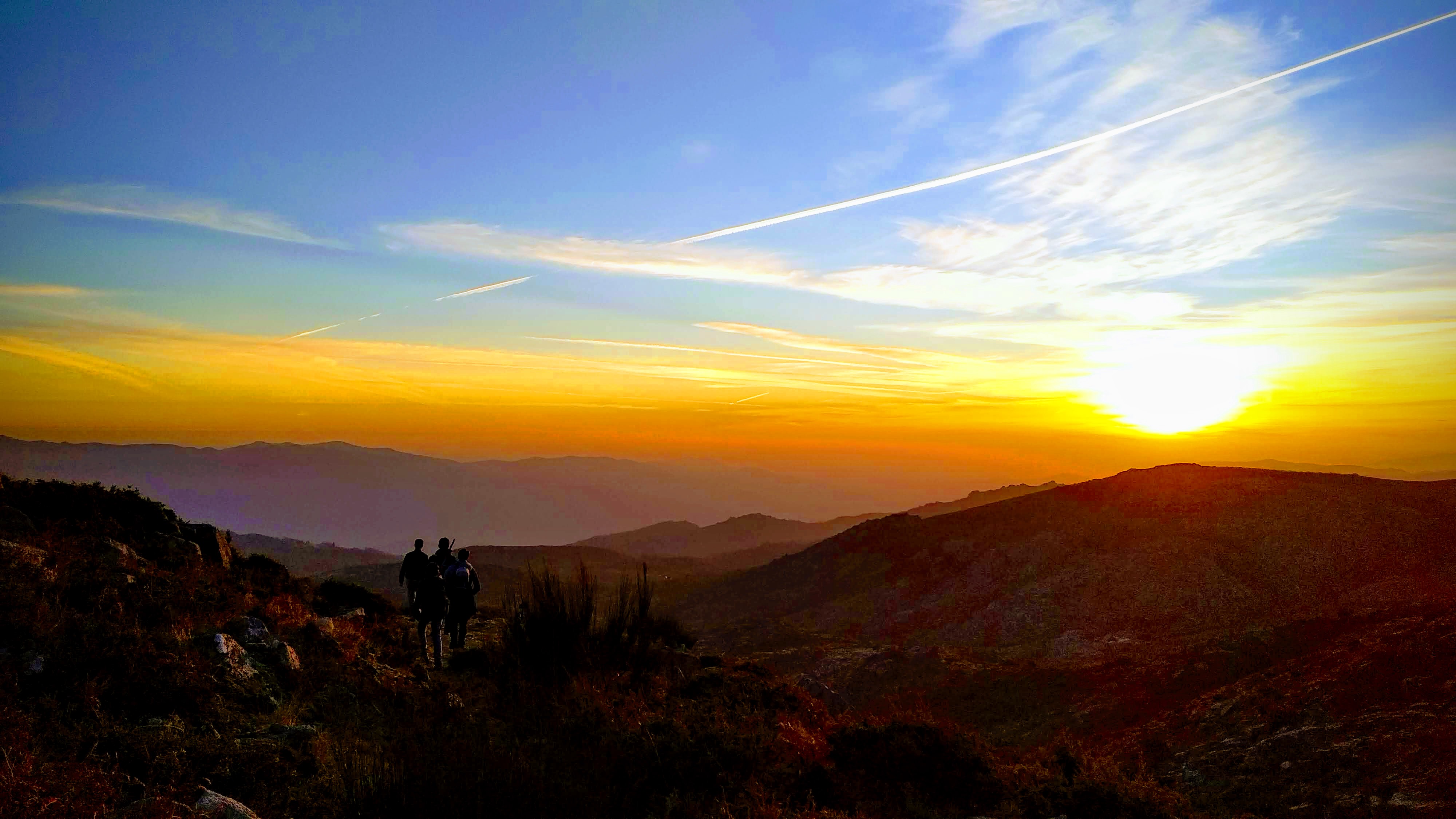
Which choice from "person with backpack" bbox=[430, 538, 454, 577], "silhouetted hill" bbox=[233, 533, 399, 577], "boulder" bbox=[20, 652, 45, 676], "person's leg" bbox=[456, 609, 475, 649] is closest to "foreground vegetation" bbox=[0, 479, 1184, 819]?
"boulder" bbox=[20, 652, 45, 676]

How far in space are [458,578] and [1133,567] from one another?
30362 millimetres

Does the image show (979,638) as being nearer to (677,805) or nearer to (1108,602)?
(1108,602)

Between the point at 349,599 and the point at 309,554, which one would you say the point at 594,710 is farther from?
the point at 309,554

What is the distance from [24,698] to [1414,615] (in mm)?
26453

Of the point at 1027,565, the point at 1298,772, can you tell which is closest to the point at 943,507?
the point at 1027,565

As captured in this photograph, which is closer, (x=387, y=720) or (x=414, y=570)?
(x=387, y=720)

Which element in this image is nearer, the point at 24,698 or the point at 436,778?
the point at 436,778

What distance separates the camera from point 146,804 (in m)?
6.00

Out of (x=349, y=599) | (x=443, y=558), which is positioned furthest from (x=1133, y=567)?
(x=349, y=599)

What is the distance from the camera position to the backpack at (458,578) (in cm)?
1459

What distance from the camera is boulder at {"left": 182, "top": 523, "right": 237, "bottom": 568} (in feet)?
48.4

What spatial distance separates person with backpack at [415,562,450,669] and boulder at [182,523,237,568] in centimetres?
375

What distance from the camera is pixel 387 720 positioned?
31.6 feet

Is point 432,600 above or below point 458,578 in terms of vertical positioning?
below
